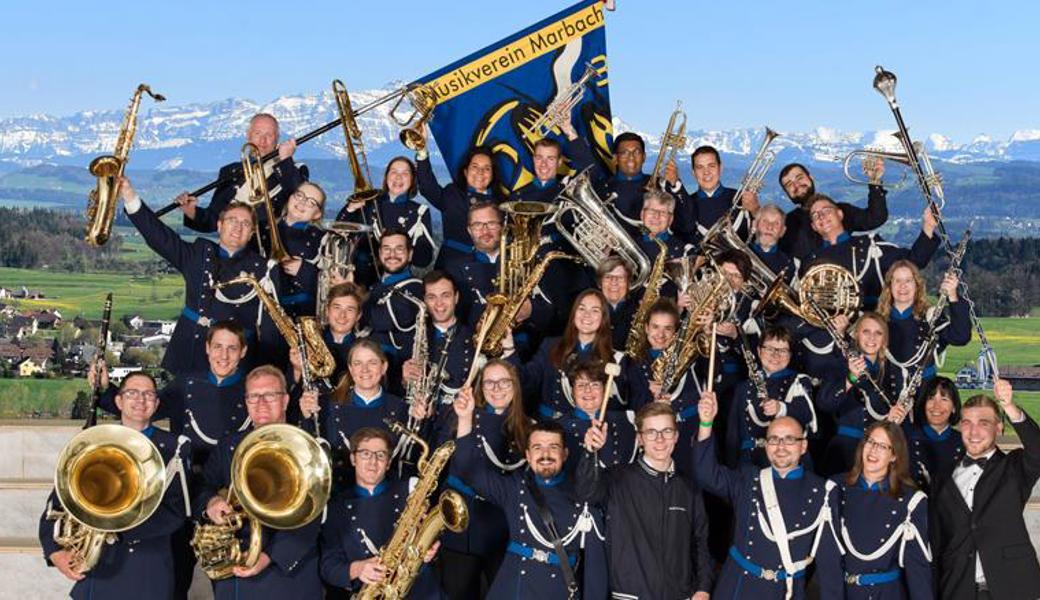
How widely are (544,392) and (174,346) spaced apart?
229cm

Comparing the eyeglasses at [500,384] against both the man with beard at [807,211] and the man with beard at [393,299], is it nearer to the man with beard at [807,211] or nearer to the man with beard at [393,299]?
the man with beard at [393,299]

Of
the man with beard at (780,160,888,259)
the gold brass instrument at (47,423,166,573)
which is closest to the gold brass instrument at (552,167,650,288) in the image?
the man with beard at (780,160,888,259)

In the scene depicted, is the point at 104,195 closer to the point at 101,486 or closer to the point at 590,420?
the point at 101,486

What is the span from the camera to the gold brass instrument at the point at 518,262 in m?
7.25

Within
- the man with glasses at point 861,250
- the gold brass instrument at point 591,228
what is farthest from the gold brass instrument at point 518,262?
the man with glasses at point 861,250

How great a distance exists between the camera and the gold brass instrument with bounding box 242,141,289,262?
315 inches

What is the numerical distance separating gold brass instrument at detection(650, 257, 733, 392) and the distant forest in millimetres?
1611

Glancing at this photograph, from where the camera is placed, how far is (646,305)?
7.59 meters

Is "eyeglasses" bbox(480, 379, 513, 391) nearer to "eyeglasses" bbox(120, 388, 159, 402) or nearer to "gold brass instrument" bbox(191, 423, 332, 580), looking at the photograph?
"gold brass instrument" bbox(191, 423, 332, 580)

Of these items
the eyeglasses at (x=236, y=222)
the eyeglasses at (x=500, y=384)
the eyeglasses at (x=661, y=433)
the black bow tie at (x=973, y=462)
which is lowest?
the black bow tie at (x=973, y=462)

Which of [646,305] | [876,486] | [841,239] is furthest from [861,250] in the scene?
[876,486]

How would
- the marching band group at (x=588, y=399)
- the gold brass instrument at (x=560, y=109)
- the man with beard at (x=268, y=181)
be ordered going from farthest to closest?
Answer: 1. the gold brass instrument at (x=560, y=109)
2. the man with beard at (x=268, y=181)
3. the marching band group at (x=588, y=399)

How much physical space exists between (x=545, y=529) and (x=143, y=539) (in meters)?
1.88

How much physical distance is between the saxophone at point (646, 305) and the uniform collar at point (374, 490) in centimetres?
168
